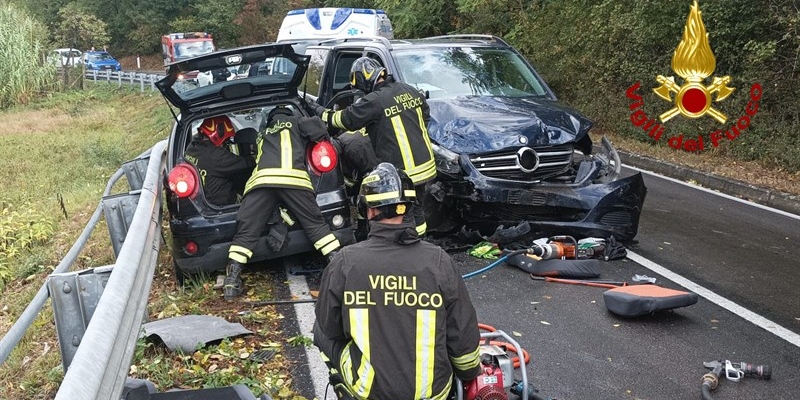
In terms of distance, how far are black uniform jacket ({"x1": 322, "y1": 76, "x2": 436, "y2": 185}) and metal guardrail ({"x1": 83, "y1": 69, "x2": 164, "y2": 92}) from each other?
26.6 meters

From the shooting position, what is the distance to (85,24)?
43.4 meters

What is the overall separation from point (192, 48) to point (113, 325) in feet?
122

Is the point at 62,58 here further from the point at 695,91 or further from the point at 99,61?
the point at 695,91

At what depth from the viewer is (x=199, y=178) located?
5625 mm

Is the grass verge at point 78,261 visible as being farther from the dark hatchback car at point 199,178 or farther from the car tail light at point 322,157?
the car tail light at point 322,157

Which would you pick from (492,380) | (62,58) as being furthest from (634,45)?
(62,58)

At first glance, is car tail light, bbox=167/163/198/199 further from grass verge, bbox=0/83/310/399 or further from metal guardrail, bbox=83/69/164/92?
metal guardrail, bbox=83/69/164/92

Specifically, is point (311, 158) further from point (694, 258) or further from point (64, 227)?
point (64, 227)

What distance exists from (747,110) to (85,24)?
41.2 meters

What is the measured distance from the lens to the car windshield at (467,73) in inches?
292

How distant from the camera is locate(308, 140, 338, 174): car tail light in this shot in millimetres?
5832

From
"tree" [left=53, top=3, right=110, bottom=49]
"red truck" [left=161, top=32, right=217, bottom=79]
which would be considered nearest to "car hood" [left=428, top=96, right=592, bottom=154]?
"red truck" [left=161, top=32, right=217, bottom=79]

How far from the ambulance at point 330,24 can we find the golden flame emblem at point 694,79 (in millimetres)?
6105

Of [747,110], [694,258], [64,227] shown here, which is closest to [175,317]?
[694,258]
